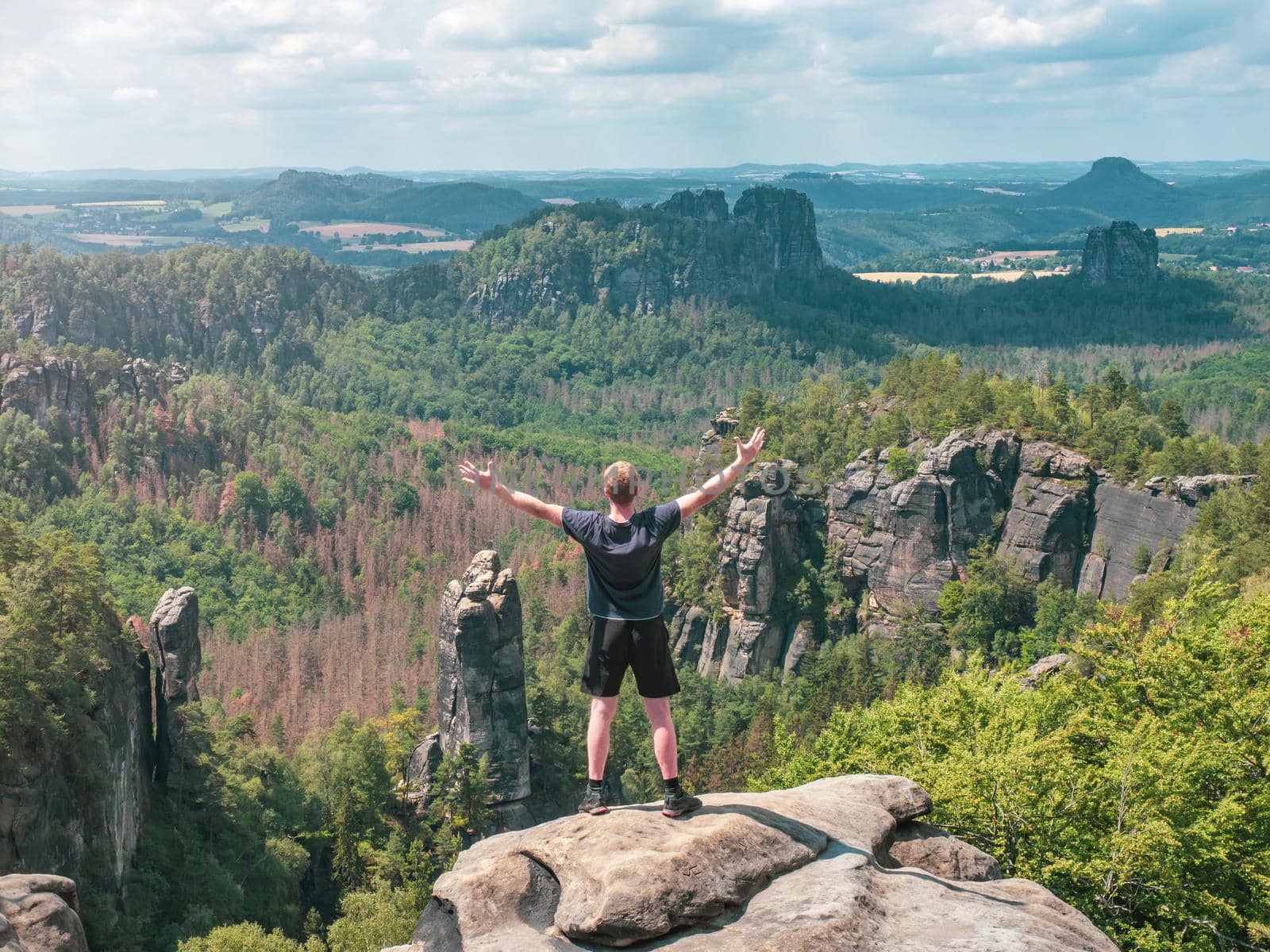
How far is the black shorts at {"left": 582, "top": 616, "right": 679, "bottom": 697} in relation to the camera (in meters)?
17.5

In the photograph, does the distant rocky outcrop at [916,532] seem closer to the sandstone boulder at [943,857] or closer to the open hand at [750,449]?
the sandstone boulder at [943,857]

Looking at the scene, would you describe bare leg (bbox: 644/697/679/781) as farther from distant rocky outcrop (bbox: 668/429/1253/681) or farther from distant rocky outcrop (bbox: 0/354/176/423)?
distant rocky outcrop (bbox: 0/354/176/423)

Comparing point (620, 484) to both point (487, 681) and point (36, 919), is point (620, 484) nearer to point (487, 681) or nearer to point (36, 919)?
point (36, 919)

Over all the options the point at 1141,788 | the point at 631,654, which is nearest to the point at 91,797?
the point at 631,654

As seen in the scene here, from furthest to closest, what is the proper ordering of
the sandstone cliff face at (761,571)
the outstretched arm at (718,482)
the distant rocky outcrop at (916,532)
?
the sandstone cliff face at (761,571) → the distant rocky outcrop at (916,532) → the outstretched arm at (718,482)

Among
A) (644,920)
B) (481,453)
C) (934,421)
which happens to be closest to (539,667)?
(934,421)

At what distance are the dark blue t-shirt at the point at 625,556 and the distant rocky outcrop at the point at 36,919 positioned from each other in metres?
9.46

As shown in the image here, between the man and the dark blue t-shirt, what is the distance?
1 cm

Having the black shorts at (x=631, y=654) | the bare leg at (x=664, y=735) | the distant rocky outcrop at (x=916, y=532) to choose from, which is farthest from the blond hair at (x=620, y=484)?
the distant rocky outcrop at (x=916, y=532)

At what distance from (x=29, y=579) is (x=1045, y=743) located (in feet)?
122

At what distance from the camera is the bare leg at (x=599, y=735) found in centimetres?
1753

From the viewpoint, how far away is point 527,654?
9488 centimetres

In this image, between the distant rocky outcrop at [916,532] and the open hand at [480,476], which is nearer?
the open hand at [480,476]

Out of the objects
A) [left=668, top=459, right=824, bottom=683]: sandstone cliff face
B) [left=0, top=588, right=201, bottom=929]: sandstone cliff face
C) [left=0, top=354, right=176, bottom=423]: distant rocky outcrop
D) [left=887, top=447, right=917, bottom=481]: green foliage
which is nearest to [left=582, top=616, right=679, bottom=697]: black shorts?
[left=0, top=588, right=201, bottom=929]: sandstone cliff face
